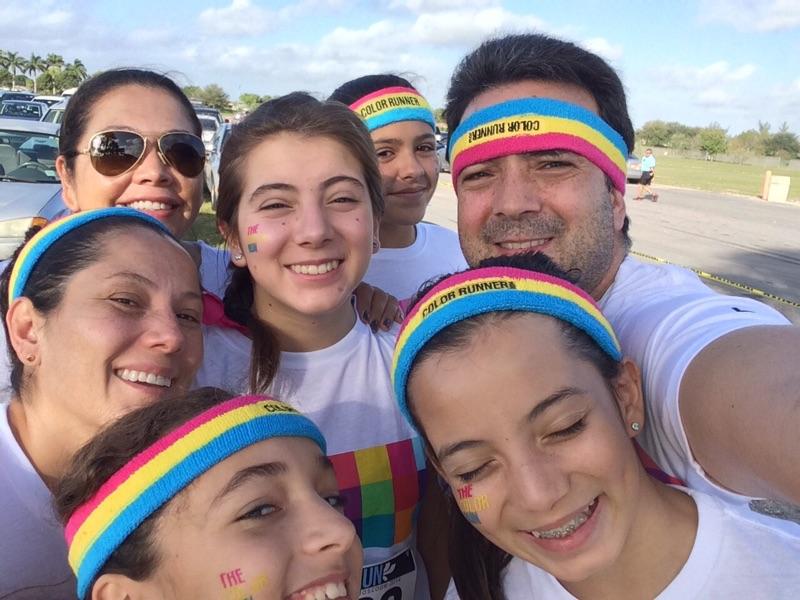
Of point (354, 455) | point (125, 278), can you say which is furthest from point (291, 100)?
point (354, 455)

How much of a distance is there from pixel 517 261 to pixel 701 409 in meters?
0.70

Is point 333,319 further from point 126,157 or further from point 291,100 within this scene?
point 126,157

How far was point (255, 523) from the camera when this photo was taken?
1.73m

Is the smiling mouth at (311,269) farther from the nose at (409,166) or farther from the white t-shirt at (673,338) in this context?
the nose at (409,166)

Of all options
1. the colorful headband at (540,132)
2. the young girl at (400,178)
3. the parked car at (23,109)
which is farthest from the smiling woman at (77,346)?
the parked car at (23,109)

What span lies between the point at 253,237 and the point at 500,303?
111 cm

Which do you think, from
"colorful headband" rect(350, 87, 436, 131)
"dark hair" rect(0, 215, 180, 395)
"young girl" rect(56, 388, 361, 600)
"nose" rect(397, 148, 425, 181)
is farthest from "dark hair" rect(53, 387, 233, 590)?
"colorful headband" rect(350, 87, 436, 131)

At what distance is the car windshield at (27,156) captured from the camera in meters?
8.91

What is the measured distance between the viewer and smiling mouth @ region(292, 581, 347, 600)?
169cm

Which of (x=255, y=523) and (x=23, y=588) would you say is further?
(x=23, y=588)

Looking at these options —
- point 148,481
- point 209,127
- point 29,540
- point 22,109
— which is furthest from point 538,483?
point 22,109

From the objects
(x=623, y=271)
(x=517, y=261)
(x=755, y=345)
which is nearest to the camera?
(x=755, y=345)

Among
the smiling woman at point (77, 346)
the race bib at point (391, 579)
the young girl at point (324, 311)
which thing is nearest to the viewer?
the smiling woman at point (77, 346)

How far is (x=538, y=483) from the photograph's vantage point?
1744 mm
